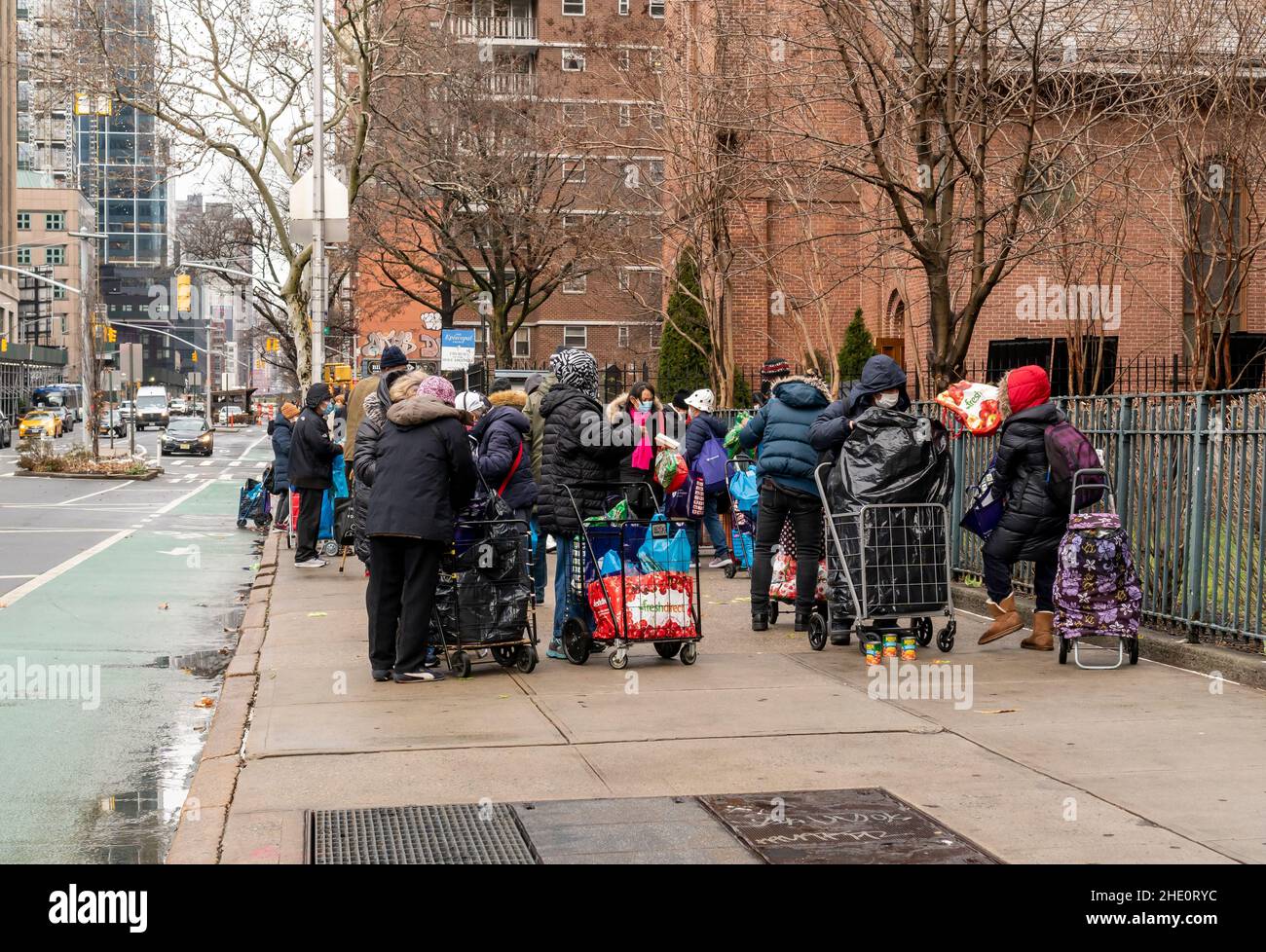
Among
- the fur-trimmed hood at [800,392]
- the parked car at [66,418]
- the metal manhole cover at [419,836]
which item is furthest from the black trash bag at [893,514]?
the parked car at [66,418]

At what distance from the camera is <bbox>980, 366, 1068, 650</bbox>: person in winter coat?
→ 10469 millimetres

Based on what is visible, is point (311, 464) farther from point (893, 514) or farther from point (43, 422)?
point (43, 422)

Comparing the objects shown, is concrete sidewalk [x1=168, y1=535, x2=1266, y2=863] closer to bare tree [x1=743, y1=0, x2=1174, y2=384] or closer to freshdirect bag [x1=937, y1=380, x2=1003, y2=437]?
freshdirect bag [x1=937, y1=380, x2=1003, y2=437]

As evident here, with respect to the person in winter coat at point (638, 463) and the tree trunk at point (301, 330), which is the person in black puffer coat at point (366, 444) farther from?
the tree trunk at point (301, 330)

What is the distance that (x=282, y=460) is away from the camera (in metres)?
20.8

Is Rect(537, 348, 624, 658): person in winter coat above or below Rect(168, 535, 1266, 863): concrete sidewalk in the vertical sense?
above

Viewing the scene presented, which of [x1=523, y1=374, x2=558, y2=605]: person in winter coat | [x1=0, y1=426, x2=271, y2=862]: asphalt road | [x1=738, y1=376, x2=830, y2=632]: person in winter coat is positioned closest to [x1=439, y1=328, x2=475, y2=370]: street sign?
[x1=0, y1=426, x2=271, y2=862]: asphalt road

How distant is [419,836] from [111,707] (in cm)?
421

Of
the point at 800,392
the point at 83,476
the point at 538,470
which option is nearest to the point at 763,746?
the point at 800,392

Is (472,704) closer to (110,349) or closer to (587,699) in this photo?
(587,699)

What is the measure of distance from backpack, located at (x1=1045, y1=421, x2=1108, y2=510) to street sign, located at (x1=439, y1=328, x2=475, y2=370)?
55.5 feet

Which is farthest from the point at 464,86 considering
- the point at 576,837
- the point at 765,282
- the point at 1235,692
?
the point at 576,837

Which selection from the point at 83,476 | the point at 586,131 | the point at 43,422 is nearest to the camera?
the point at 586,131

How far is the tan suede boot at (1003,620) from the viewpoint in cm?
1083
